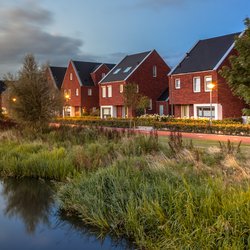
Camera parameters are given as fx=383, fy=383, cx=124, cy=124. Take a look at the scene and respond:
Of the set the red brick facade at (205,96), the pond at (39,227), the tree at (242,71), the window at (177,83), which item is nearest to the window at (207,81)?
the red brick facade at (205,96)

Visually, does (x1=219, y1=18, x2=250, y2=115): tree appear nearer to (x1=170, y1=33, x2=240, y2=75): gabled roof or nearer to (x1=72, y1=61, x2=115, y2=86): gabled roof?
(x1=170, y1=33, x2=240, y2=75): gabled roof

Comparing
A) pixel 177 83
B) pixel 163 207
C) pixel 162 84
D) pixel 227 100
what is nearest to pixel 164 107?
Answer: pixel 162 84

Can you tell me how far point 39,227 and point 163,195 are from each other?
10.0ft

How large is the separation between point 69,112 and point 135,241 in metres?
53.3

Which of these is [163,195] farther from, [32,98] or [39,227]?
[32,98]

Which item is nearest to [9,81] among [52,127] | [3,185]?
[52,127]

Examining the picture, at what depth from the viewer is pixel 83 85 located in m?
55.4

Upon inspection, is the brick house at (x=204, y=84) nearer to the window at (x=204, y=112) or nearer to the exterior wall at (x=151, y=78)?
the window at (x=204, y=112)

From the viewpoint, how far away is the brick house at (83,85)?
55756 millimetres

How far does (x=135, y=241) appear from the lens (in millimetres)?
6859

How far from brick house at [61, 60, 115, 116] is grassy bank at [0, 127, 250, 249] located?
42.7 m

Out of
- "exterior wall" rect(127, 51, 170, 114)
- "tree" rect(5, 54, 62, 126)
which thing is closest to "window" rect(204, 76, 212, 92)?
"exterior wall" rect(127, 51, 170, 114)

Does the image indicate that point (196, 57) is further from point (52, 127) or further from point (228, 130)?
point (52, 127)

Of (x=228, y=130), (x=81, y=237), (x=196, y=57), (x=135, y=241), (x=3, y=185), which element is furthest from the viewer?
(x=196, y=57)
